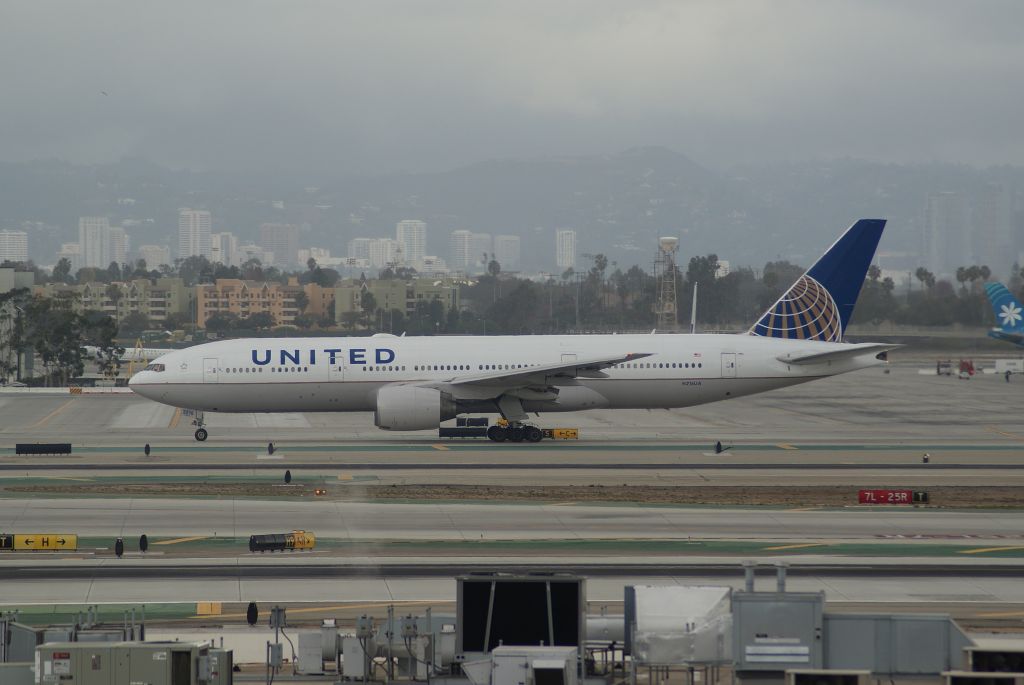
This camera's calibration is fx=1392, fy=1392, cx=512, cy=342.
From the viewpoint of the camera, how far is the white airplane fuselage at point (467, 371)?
184 feet

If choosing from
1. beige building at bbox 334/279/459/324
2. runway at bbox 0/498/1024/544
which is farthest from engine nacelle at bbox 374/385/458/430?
beige building at bbox 334/279/459/324

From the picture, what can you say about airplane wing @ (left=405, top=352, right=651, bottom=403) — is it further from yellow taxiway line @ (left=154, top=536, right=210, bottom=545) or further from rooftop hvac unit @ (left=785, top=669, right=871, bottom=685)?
rooftop hvac unit @ (left=785, top=669, right=871, bottom=685)

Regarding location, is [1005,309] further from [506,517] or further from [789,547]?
[789,547]

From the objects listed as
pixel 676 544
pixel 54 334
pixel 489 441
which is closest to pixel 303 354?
pixel 489 441

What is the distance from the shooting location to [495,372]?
5628 cm

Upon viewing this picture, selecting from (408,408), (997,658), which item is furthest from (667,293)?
(997,658)

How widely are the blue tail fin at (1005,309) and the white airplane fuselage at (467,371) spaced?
57.2 meters

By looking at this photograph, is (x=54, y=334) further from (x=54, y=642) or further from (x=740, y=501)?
(x=54, y=642)

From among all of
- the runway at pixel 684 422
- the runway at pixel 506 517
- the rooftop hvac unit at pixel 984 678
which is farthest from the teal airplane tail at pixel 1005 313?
the rooftop hvac unit at pixel 984 678

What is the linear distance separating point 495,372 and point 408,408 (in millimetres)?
4135

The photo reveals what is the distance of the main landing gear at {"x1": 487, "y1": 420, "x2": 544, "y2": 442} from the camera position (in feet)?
187

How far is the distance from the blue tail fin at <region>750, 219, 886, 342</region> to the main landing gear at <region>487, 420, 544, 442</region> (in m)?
10.7

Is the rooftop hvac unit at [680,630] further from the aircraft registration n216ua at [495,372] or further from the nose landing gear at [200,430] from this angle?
the nose landing gear at [200,430]

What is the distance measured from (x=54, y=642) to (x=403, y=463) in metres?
30.6
